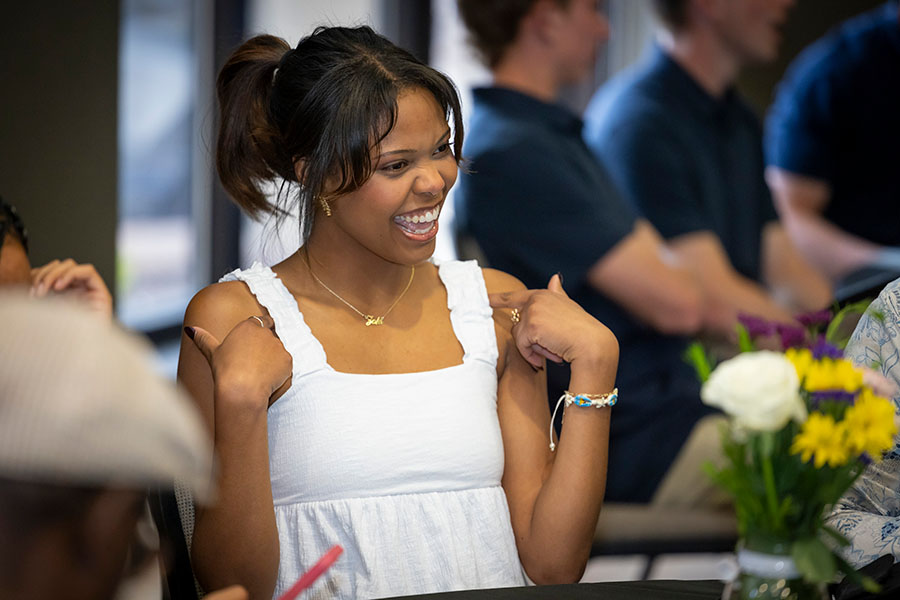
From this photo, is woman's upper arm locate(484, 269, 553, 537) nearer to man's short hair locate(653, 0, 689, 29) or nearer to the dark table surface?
the dark table surface

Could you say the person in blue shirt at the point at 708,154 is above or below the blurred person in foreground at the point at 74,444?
below

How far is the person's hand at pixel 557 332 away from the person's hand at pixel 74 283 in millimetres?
725

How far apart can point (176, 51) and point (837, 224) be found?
9.14ft

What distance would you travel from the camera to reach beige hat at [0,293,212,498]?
53 centimetres

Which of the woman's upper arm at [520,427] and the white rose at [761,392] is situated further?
the woman's upper arm at [520,427]

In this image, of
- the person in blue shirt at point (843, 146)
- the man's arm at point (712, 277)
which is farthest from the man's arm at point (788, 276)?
the man's arm at point (712, 277)

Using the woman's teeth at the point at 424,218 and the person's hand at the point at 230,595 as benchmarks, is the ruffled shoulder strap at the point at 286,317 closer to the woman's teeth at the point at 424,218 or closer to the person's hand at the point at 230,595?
the woman's teeth at the point at 424,218

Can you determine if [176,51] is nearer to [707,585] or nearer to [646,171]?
[646,171]

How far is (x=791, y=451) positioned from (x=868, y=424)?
0.23ft

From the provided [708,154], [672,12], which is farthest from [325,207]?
[672,12]

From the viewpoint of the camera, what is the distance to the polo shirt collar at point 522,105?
2971 mm

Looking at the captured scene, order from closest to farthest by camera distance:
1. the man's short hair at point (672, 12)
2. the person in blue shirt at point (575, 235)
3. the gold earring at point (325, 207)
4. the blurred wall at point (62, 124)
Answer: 1. the gold earring at point (325, 207)
2. the blurred wall at point (62, 124)
3. the person in blue shirt at point (575, 235)
4. the man's short hair at point (672, 12)

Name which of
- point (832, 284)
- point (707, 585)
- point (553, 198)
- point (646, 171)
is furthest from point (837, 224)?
point (707, 585)

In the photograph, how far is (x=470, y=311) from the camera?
5.43ft
